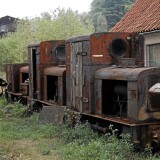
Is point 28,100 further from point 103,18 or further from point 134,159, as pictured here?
point 103,18

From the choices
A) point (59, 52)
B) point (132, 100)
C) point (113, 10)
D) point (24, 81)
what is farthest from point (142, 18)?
point (113, 10)

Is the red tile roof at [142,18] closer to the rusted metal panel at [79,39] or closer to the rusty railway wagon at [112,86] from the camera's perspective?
the rusty railway wagon at [112,86]

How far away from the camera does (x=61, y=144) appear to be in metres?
8.65

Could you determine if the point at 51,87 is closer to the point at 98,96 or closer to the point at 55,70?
the point at 55,70

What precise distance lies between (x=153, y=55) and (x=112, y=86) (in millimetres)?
6081

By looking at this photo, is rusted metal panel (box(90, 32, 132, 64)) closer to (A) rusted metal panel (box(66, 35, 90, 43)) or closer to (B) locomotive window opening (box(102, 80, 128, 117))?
(A) rusted metal panel (box(66, 35, 90, 43))

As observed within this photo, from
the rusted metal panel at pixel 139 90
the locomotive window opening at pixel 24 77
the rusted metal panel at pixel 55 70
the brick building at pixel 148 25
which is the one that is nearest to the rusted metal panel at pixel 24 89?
the locomotive window opening at pixel 24 77

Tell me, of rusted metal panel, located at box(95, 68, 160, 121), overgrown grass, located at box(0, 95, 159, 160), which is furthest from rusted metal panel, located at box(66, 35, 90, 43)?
overgrown grass, located at box(0, 95, 159, 160)

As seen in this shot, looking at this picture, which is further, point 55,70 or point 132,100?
point 55,70

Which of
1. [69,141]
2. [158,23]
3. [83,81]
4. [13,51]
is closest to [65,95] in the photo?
[83,81]

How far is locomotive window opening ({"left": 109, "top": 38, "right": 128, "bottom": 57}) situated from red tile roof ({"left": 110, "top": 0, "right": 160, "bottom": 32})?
184 inches

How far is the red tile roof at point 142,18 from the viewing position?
47.6 feet

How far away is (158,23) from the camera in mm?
13891

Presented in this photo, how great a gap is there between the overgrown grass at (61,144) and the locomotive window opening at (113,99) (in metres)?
0.57
